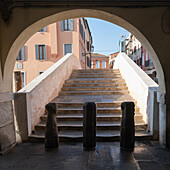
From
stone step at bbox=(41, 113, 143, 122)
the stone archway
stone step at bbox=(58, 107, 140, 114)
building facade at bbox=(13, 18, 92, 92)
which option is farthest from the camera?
building facade at bbox=(13, 18, 92, 92)

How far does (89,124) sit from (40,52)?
47.3 ft

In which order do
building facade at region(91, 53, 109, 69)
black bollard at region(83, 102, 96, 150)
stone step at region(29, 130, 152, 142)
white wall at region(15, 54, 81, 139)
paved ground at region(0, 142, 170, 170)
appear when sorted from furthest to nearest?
1. building facade at region(91, 53, 109, 69)
2. white wall at region(15, 54, 81, 139)
3. stone step at region(29, 130, 152, 142)
4. black bollard at region(83, 102, 96, 150)
5. paved ground at region(0, 142, 170, 170)

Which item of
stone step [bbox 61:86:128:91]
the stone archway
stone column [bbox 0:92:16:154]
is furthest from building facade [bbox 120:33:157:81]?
stone column [bbox 0:92:16:154]

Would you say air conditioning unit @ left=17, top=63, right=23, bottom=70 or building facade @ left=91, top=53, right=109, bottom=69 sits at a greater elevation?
building facade @ left=91, top=53, right=109, bottom=69

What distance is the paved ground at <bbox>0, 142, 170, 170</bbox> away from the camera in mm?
2592

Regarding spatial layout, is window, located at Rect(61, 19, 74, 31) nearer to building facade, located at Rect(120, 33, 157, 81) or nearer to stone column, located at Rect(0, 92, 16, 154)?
building facade, located at Rect(120, 33, 157, 81)

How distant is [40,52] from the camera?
51.7 ft

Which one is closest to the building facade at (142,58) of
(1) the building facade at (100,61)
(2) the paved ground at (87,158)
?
(1) the building facade at (100,61)

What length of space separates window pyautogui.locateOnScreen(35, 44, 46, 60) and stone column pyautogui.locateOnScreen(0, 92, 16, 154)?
13299mm

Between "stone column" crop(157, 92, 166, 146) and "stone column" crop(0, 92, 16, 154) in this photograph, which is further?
"stone column" crop(157, 92, 166, 146)

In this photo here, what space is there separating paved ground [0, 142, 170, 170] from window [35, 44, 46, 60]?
13656 mm

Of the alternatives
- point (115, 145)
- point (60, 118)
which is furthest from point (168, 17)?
point (60, 118)

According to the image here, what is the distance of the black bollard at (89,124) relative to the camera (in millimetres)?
3107

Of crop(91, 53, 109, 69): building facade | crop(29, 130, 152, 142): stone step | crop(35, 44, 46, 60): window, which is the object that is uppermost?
crop(91, 53, 109, 69): building facade
